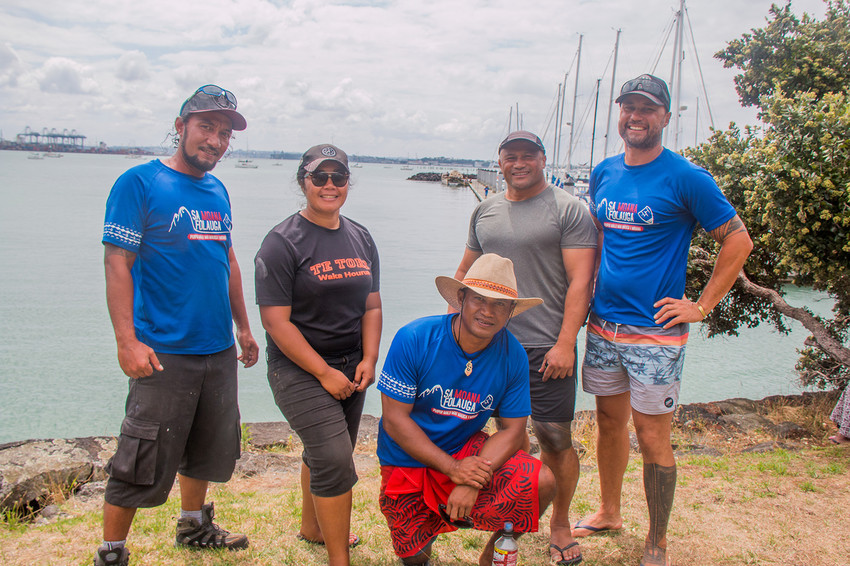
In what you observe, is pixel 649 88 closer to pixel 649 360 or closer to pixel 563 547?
pixel 649 360

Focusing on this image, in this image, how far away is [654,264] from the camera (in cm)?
321

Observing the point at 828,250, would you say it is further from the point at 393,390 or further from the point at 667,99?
the point at 393,390

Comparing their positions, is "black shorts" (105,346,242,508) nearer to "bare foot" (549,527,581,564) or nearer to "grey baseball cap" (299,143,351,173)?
"grey baseball cap" (299,143,351,173)

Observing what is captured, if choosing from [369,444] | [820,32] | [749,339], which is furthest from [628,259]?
[749,339]

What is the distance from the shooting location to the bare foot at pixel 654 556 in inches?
128

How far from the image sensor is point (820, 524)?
3850mm

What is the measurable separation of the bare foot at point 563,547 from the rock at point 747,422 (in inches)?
196

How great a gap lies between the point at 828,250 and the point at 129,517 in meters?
6.38

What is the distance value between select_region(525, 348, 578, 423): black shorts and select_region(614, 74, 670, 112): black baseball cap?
1465mm

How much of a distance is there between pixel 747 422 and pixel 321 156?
6865mm

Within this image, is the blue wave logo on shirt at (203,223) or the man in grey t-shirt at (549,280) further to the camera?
the man in grey t-shirt at (549,280)

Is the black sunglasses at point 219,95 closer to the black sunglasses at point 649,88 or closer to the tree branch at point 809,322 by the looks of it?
the black sunglasses at point 649,88

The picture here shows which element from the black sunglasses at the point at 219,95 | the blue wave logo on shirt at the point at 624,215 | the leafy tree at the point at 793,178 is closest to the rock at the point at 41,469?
the black sunglasses at the point at 219,95

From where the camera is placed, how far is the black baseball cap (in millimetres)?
3195
